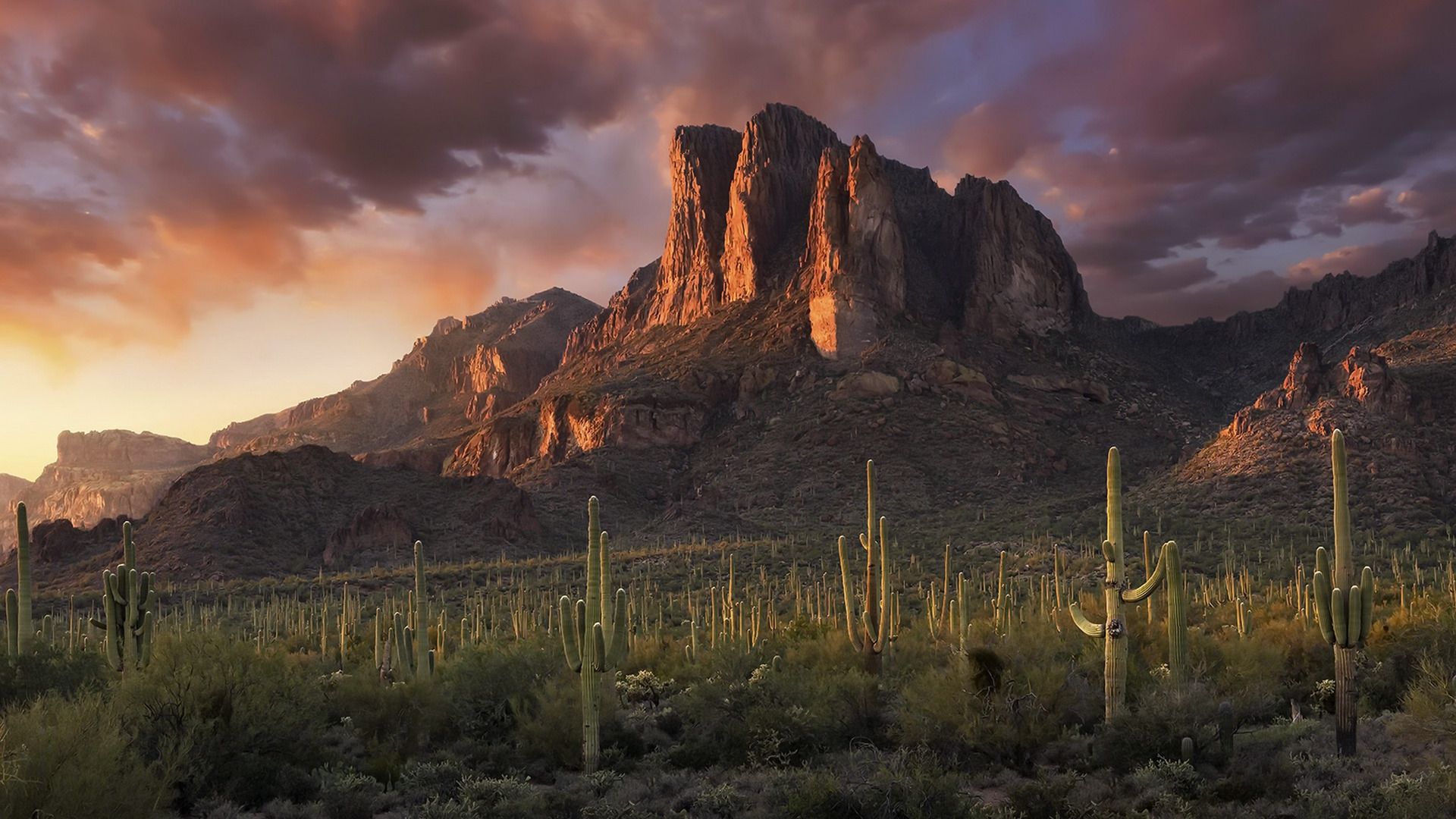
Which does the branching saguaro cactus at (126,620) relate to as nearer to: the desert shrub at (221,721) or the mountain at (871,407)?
the desert shrub at (221,721)

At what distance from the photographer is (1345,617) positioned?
14375 millimetres

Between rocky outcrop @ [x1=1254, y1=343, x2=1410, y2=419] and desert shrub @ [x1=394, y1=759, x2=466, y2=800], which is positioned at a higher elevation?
rocky outcrop @ [x1=1254, y1=343, x2=1410, y2=419]

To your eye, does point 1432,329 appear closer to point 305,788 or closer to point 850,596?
point 850,596

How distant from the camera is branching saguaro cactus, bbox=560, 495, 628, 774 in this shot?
1538 cm

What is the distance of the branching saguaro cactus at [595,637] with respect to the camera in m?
15.4

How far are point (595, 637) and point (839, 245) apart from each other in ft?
368

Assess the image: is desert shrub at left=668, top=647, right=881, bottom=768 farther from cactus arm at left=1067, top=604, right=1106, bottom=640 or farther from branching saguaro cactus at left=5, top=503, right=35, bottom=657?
branching saguaro cactus at left=5, top=503, right=35, bottom=657

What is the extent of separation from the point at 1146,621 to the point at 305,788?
66.4 ft

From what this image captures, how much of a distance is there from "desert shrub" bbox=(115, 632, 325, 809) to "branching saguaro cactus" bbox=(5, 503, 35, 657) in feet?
18.9

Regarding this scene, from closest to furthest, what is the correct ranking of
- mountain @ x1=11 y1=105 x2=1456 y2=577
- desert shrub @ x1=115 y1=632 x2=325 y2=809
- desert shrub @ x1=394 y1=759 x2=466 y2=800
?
desert shrub @ x1=115 y1=632 x2=325 y2=809, desert shrub @ x1=394 y1=759 x2=466 y2=800, mountain @ x1=11 y1=105 x2=1456 y2=577

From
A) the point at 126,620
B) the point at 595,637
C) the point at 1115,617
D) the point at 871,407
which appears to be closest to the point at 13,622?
the point at 126,620

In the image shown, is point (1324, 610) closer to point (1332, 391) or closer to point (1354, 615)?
point (1354, 615)

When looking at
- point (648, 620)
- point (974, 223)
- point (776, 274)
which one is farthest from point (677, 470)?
point (974, 223)

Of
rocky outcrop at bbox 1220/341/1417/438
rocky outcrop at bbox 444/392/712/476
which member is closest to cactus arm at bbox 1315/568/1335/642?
rocky outcrop at bbox 1220/341/1417/438
